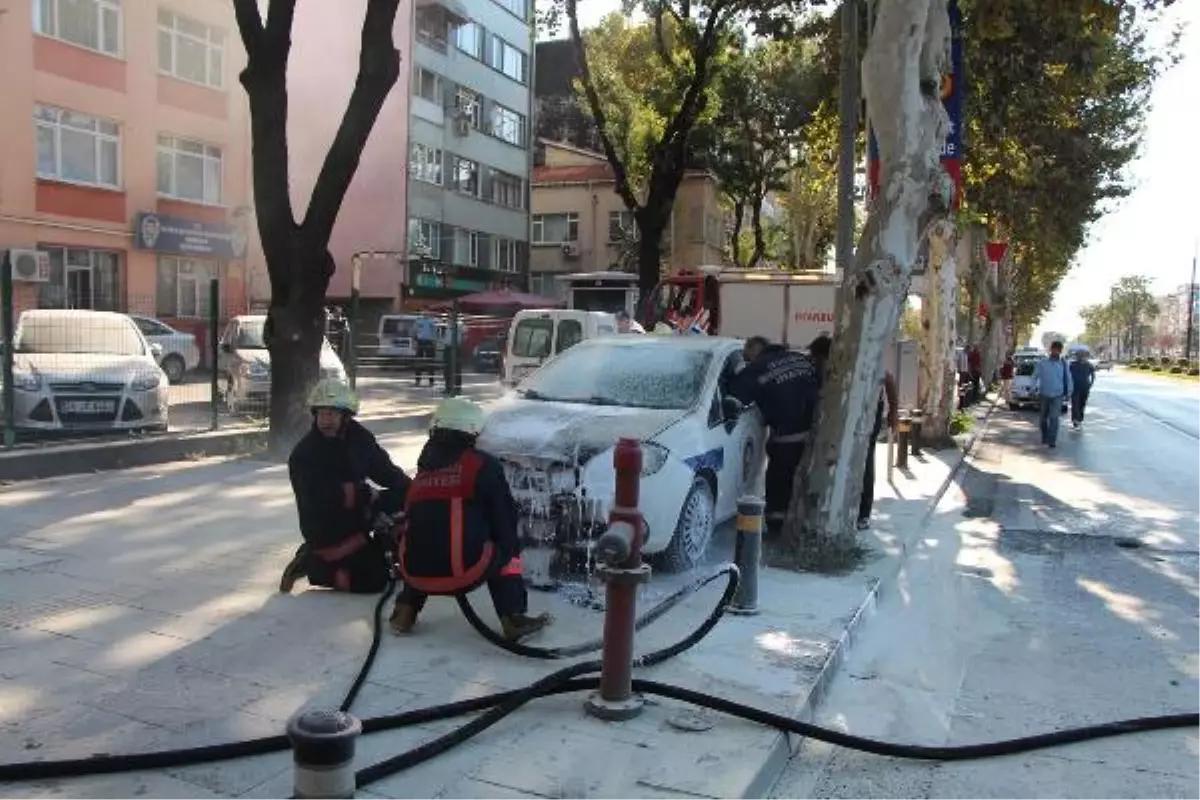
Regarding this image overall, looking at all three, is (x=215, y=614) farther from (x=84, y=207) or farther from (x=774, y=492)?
(x=84, y=207)

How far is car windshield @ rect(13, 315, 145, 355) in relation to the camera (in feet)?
37.3

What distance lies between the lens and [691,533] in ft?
22.5

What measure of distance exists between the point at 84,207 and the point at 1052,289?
56940 millimetres

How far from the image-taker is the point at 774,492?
808cm

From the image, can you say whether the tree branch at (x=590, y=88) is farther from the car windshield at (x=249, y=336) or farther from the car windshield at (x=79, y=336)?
the car windshield at (x=79, y=336)

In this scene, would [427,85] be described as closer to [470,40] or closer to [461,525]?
[470,40]

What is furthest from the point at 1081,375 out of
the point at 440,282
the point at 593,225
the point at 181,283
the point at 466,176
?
the point at 593,225

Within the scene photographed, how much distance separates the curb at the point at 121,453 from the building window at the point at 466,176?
29.5 meters

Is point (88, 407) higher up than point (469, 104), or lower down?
lower down

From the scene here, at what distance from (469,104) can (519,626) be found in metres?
38.7

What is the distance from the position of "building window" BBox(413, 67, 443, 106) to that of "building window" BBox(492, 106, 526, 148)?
441cm

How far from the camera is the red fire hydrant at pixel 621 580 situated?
4152 millimetres

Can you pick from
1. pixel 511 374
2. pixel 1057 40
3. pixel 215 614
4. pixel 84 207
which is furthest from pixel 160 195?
pixel 215 614

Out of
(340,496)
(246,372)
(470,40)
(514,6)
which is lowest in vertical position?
(340,496)
